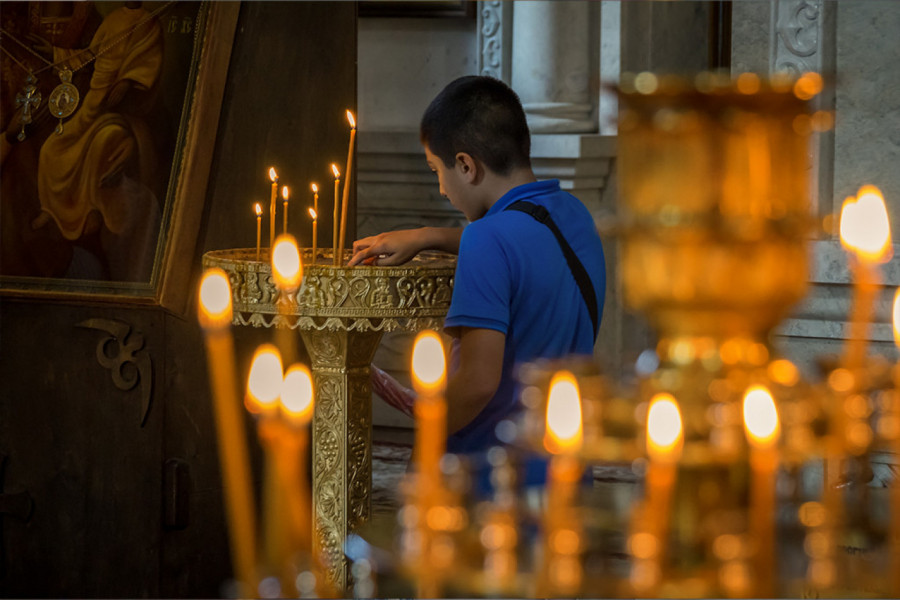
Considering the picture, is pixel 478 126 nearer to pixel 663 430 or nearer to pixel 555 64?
pixel 663 430

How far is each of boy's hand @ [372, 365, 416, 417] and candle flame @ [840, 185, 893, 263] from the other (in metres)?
1.56

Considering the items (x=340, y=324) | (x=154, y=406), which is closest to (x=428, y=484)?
(x=340, y=324)

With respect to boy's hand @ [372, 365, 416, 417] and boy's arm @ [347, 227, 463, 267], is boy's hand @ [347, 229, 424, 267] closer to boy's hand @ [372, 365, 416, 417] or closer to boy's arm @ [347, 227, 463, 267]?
boy's arm @ [347, 227, 463, 267]

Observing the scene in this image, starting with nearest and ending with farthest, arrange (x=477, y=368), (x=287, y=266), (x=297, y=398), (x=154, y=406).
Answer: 1. (x=297, y=398)
2. (x=287, y=266)
3. (x=477, y=368)
4. (x=154, y=406)

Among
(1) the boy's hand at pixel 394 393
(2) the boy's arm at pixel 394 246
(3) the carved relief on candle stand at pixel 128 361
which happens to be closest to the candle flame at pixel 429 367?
(2) the boy's arm at pixel 394 246

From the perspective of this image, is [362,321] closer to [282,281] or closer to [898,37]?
[282,281]

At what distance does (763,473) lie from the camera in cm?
74

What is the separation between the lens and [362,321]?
7.79 ft

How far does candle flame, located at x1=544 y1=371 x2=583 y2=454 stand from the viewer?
0.78 m

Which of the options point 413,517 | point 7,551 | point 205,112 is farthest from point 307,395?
point 7,551

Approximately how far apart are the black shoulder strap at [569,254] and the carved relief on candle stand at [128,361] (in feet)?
5.49

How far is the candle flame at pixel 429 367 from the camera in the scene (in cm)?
88

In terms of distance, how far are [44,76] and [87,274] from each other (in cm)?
52

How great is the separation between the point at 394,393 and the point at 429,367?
1.66 meters
